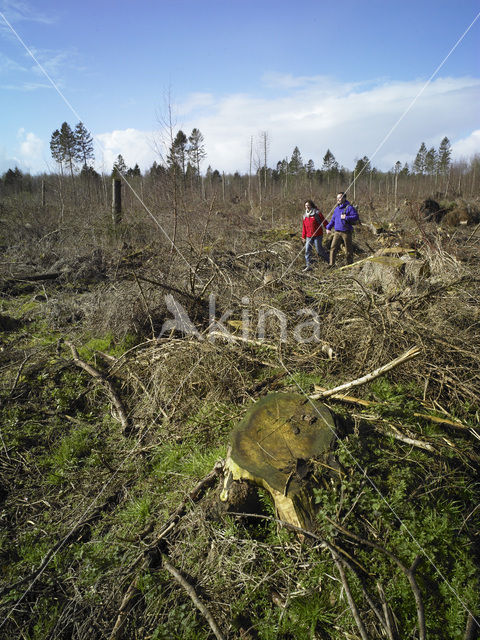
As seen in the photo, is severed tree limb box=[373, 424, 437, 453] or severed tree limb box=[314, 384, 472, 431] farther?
severed tree limb box=[314, 384, 472, 431]

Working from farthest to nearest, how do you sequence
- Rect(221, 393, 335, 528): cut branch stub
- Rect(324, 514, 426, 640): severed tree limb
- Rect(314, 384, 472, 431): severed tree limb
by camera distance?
Rect(314, 384, 472, 431): severed tree limb → Rect(221, 393, 335, 528): cut branch stub → Rect(324, 514, 426, 640): severed tree limb

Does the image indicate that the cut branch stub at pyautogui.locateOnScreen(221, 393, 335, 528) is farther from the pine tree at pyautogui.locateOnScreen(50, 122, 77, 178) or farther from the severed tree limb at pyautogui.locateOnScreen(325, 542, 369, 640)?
the pine tree at pyautogui.locateOnScreen(50, 122, 77, 178)

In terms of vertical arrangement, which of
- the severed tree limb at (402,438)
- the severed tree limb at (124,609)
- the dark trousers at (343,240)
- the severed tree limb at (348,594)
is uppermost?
the dark trousers at (343,240)

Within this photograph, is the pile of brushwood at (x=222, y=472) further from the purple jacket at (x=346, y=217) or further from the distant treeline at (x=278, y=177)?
the distant treeline at (x=278, y=177)

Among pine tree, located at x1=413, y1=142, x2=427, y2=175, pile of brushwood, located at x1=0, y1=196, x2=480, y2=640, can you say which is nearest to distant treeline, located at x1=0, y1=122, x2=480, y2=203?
pine tree, located at x1=413, y1=142, x2=427, y2=175

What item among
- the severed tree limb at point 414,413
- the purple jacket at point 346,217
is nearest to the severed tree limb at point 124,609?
the severed tree limb at point 414,413

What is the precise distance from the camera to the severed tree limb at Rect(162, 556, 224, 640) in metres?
1.83

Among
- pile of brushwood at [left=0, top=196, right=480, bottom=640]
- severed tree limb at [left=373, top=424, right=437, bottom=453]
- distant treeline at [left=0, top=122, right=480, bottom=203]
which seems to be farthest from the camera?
distant treeline at [left=0, top=122, right=480, bottom=203]

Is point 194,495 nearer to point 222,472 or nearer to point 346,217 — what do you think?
point 222,472

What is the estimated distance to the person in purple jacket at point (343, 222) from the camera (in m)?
8.73

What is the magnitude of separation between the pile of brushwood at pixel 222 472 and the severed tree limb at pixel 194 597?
12 mm

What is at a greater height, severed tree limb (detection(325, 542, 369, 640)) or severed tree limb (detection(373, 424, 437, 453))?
severed tree limb (detection(373, 424, 437, 453))

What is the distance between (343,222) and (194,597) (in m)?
8.43

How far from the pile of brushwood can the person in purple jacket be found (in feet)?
10.7
